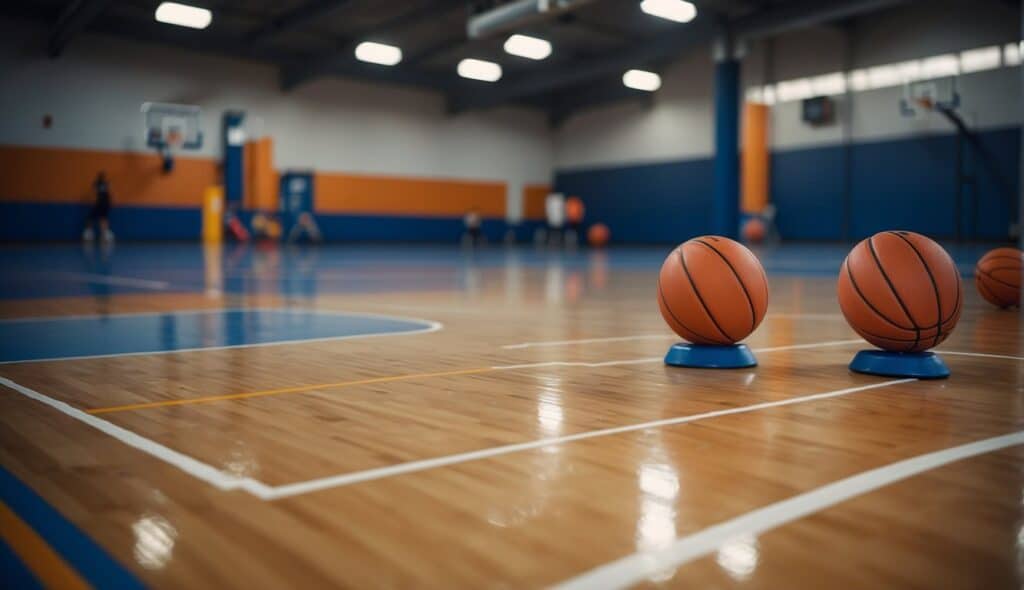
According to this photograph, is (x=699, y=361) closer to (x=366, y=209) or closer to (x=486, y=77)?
(x=486, y=77)

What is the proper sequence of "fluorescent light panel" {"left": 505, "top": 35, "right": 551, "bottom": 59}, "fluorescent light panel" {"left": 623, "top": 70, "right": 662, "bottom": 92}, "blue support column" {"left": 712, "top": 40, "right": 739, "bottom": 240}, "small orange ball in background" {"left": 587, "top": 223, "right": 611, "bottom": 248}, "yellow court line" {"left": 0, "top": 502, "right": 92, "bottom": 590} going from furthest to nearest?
"small orange ball in background" {"left": 587, "top": 223, "right": 611, "bottom": 248}
"fluorescent light panel" {"left": 623, "top": 70, "right": 662, "bottom": 92}
"fluorescent light panel" {"left": 505, "top": 35, "right": 551, "bottom": 59}
"blue support column" {"left": 712, "top": 40, "right": 739, "bottom": 240}
"yellow court line" {"left": 0, "top": 502, "right": 92, "bottom": 590}

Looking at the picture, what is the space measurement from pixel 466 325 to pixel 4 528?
4310 millimetres

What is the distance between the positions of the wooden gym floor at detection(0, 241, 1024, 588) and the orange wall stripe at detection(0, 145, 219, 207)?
68.7 ft

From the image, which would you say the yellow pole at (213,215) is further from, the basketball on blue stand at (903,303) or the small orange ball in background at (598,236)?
the basketball on blue stand at (903,303)

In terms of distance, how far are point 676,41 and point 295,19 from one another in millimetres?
9387

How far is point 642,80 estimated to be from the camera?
2855 centimetres

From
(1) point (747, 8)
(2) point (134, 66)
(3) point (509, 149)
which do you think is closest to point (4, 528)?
(1) point (747, 8)

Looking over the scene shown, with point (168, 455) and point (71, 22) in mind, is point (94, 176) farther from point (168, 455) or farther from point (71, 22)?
point (168, 455)

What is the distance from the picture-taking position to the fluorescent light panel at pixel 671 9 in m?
18.0

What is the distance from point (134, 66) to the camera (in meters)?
24.2

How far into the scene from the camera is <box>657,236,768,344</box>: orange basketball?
4199 mm

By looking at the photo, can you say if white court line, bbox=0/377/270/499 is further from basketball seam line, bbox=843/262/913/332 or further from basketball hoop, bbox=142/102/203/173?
basketball hoop, bbox=142/102/203/173

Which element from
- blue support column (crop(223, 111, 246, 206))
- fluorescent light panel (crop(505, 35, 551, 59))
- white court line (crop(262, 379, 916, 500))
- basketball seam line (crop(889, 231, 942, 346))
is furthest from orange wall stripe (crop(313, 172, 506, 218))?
white court line (crop(262, 379, 916, 500))

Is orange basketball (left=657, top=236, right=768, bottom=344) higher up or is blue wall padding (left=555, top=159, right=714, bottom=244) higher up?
blue wall padding (left=555, top=159, right=714, bottom=244)
